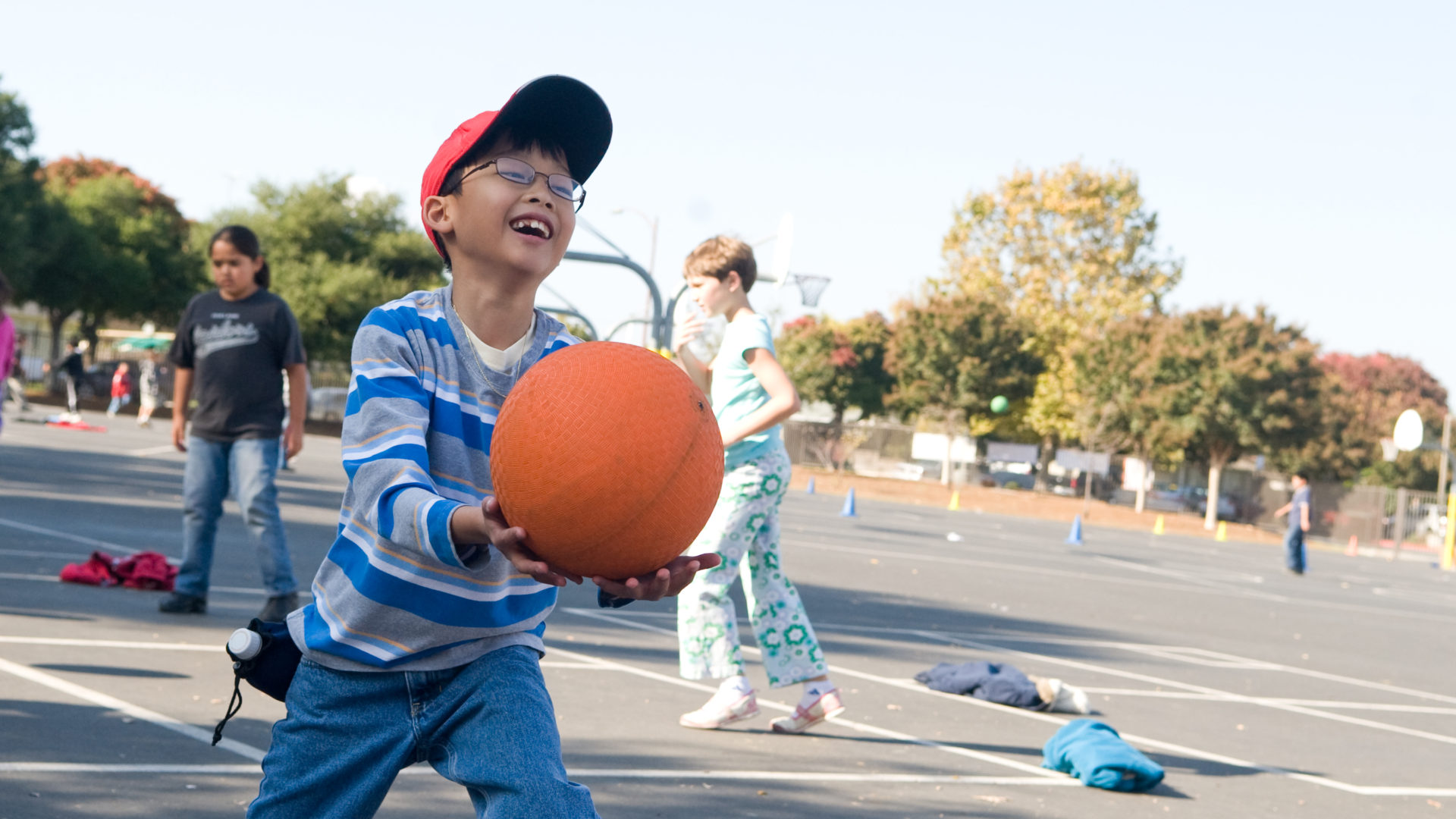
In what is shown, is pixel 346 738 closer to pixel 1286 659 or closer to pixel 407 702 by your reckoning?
pixel 407 702

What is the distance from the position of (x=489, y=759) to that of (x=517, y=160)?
1.17 m

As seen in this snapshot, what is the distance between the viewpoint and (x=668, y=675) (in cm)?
799

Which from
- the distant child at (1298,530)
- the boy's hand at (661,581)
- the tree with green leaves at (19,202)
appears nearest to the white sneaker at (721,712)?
the boy's hand at (661,581)

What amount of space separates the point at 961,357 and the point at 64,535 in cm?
5555

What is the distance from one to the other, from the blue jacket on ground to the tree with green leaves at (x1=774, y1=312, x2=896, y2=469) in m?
67.8

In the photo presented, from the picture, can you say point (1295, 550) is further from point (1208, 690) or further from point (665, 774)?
point (665, 774)

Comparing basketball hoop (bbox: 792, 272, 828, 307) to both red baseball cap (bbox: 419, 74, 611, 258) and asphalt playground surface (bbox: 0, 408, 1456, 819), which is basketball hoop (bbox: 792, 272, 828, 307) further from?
red baseball cap (bbox: 419, 74, 611, 258)

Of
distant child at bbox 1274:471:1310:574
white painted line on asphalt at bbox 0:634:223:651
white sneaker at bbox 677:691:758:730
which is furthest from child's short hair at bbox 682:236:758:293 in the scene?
distant child at bbox 1274:471:1310:574

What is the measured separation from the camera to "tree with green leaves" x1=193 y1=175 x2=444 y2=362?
55281 mm

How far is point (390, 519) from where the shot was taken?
245 cm

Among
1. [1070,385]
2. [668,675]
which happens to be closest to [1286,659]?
[668,675]

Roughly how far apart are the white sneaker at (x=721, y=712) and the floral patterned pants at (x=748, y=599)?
0.11 metres

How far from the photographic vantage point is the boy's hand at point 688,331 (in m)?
6.37

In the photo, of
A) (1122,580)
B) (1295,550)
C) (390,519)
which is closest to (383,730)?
(390,519)
